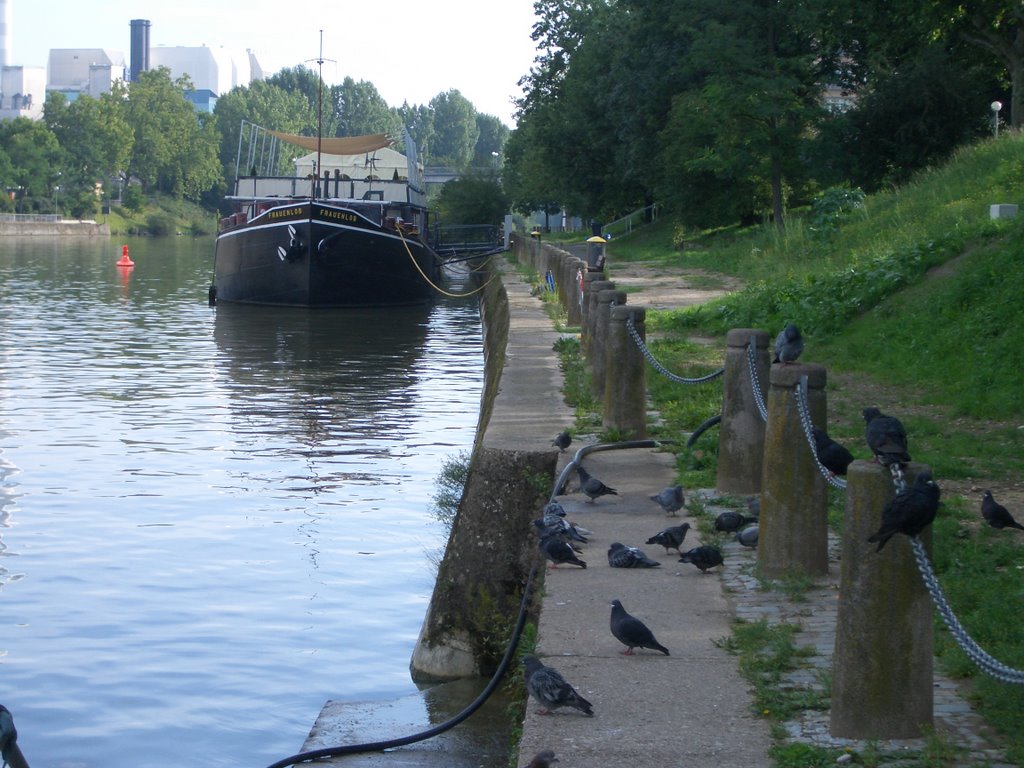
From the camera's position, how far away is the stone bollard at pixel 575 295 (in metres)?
20.4

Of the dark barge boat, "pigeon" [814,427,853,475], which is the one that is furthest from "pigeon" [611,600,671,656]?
the dark barge boat

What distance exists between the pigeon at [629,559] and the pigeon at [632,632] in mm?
1342

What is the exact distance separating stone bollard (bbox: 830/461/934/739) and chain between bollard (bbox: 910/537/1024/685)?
12cm

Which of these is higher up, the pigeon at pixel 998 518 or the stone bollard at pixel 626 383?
the stone bollard at pixel 626 383

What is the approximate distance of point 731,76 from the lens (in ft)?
119

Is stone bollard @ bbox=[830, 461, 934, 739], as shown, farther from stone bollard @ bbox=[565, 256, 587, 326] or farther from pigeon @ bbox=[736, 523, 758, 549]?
stone bollard @ bbox=[565, 256, 587, 326]

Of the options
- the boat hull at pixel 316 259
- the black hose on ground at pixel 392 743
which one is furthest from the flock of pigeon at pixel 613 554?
the boat hull at pixel 316 259

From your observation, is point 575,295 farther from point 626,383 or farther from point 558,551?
point 558,551

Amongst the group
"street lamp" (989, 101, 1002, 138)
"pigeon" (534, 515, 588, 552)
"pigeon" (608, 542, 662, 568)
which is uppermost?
"street lamp" (989, 101, 1002, 138)

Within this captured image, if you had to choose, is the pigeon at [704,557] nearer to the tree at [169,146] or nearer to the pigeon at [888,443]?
the pigeon at [888,443]

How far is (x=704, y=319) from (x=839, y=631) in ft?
47.4

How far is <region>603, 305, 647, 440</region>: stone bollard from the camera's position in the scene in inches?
419

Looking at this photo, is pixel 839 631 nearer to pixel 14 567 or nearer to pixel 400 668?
pixel 400 668

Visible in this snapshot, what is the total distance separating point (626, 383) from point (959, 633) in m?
6.37
